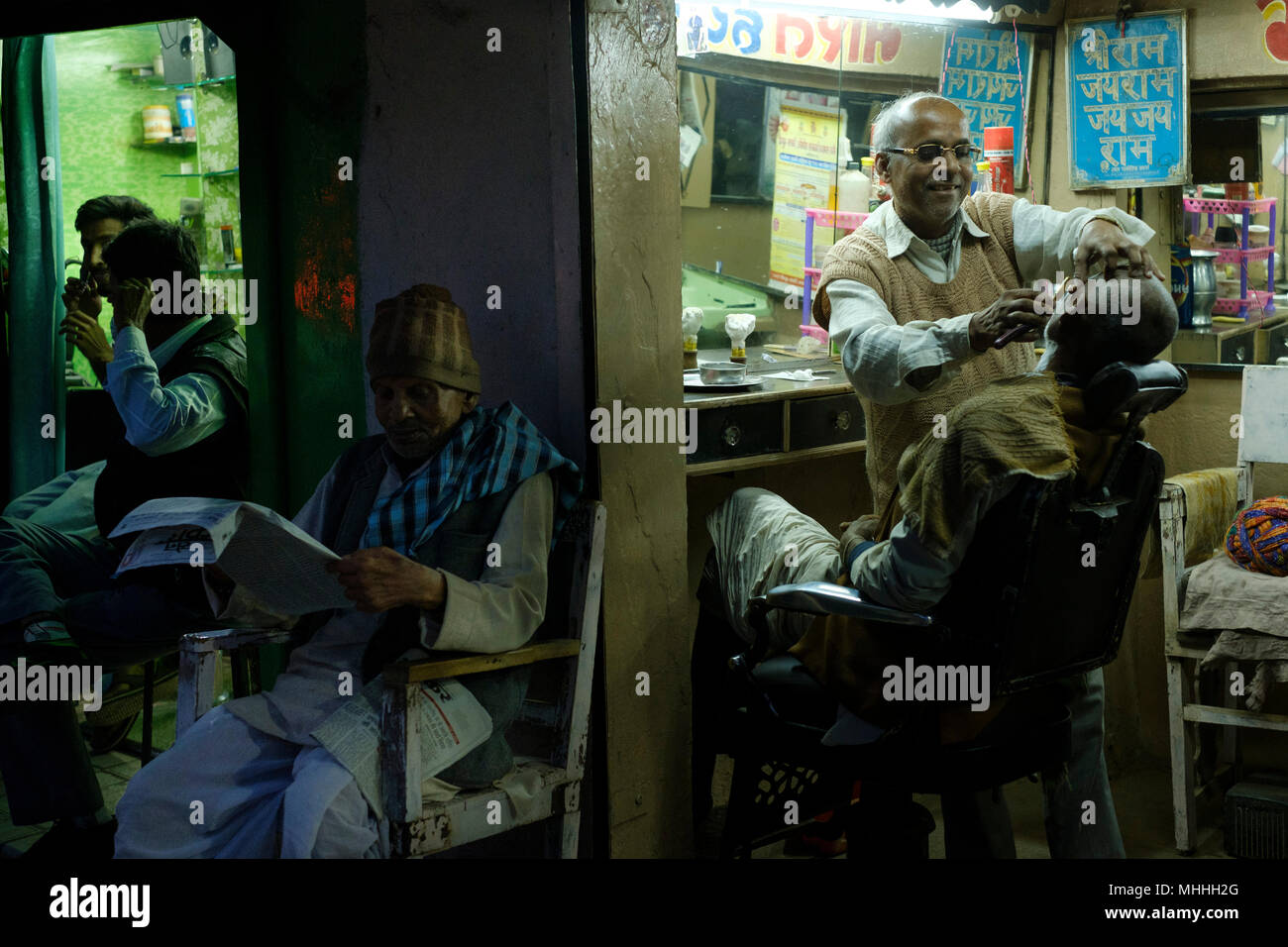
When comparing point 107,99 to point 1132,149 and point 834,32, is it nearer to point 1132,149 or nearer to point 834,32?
point 834,32

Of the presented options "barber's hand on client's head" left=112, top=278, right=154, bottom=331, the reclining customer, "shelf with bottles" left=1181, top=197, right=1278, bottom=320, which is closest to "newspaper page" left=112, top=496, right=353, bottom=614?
the reclining customer

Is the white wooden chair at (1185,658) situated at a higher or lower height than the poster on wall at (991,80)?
lower

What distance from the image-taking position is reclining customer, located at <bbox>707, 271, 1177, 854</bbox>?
75.4 inches

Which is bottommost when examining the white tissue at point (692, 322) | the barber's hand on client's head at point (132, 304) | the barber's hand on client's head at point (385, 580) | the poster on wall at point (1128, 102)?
the barber's hand on client's head at point (385, 580)

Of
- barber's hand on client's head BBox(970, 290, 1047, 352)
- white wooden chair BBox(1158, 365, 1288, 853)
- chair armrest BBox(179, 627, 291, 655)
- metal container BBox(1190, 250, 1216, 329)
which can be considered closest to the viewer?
barber's hand on client's head BBox(970, 290, 1047, 352)

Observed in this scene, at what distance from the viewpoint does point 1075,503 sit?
1994 mm

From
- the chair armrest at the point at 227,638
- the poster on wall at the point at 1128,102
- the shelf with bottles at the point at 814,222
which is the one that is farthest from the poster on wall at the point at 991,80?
the chair armrest at the point at 227,638

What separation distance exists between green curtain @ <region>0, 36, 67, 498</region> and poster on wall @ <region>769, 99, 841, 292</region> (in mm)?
2109

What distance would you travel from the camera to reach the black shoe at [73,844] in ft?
9.11

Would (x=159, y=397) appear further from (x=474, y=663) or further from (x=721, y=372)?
(x=721, y=372)

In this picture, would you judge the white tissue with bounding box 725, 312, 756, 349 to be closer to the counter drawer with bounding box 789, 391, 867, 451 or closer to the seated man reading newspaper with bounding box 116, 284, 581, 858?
the counter drawer with bounding box 789, 391, 867, 451

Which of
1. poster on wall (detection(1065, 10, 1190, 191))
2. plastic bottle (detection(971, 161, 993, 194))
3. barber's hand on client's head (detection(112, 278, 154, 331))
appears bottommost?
barber's hand on client's head (detection(112, 278, 154, 331))

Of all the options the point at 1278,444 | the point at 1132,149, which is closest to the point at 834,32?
the point at 1132,149

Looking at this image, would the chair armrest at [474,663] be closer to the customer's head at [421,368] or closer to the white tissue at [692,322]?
the customer's head at [421,368]
